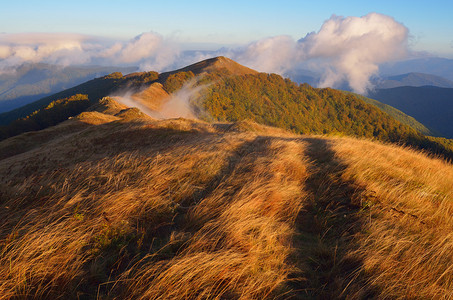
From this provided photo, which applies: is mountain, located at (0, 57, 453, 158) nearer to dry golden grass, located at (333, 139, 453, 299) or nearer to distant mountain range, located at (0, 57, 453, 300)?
distant mountain range, located at (0, 57, 453, 300)

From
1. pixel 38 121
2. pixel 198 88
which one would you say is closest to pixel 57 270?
pixel 38 121

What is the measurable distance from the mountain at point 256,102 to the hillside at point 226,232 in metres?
67.5

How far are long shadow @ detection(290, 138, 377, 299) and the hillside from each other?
18 mm

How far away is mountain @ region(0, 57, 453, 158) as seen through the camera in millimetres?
93250

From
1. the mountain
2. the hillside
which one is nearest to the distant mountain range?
the hillside

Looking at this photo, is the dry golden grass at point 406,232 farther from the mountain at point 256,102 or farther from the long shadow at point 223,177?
the mountain at point 256,102

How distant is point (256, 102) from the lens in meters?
127

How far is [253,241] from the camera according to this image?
10.1ft

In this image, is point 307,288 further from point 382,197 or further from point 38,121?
point 38,121

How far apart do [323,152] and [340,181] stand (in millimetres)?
2557

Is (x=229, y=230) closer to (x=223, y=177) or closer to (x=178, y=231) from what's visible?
(x=178, y=231)

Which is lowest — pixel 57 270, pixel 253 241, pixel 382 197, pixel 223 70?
pixel 382 197

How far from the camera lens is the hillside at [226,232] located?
2434mm

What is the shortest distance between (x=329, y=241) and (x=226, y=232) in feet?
5.37
